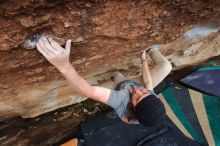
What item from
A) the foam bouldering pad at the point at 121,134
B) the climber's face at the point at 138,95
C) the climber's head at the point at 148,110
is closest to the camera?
the climber's head at the point at 148,110

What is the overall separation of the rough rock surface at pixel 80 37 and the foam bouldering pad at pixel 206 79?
936 millimetres

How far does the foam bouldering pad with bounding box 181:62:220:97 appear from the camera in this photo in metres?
4.10

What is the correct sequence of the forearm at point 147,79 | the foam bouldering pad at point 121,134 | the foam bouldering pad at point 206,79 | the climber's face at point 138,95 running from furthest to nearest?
the foam bouldering pad at point 206,79 → the foam bouldering pad at point 121,134 → the forearm at point 147,79 → the climber's face at point 138,95

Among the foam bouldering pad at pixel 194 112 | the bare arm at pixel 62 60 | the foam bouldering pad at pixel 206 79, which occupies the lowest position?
the foam bouldering pad at pixel 194 112

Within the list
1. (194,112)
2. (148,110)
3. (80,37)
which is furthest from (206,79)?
(80,37)

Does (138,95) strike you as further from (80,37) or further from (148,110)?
(80,37)

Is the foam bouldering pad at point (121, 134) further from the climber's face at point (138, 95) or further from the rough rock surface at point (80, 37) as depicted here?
the climber's face at point (138, 95)

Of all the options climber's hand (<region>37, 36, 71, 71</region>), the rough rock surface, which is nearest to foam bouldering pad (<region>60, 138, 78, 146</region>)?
the rough rock surface

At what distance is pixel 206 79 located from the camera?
167 inches

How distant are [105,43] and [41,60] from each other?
505 mm

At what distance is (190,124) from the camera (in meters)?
3.90

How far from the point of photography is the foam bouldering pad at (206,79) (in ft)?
13.5

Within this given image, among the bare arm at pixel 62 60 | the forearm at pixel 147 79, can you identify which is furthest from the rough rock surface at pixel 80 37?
the forearm at pixel 147 79

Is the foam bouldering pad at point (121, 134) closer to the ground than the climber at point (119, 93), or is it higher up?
closer to the ground
